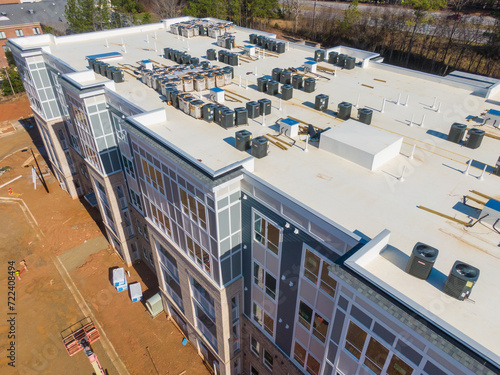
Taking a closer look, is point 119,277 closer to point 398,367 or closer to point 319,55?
point 398,367

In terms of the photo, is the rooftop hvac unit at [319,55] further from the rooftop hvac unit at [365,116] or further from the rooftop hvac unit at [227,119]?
the rooftop hvac unit at [227,119]

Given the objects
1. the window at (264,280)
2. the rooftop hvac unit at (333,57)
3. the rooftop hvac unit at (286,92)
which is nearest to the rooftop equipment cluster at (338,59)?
the rooftop hvac unit at (333,57)

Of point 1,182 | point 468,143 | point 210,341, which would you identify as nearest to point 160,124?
point 210,341

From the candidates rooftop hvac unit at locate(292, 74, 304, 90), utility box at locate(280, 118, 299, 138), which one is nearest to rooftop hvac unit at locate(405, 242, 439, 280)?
utility box at locate(280, 118, 299, 138)

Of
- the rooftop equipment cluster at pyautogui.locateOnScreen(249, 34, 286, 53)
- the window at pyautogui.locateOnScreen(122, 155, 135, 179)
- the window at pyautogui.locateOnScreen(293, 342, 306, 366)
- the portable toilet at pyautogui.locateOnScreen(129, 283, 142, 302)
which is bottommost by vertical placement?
the portable toilet at pyautogui.locateOnScreen(129, 283, 142, 302)

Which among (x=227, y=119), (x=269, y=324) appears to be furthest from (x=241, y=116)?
(x=269, y=324)

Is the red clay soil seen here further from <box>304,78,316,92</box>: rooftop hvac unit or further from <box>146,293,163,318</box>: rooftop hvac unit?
<box>304,78,316,92</box>: rooftop hvac unit
